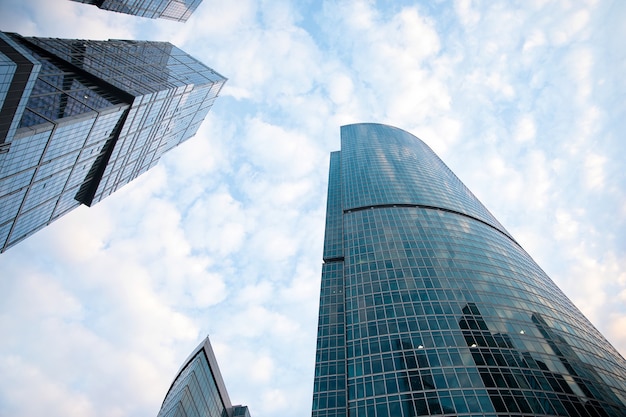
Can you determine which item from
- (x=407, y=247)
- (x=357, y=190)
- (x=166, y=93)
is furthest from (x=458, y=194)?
(x=166, y=93)

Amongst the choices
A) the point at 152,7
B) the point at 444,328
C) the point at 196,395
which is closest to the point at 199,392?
the point at 196,395

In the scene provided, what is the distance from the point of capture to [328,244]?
80312mm

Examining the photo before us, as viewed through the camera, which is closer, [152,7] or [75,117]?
[75,117]

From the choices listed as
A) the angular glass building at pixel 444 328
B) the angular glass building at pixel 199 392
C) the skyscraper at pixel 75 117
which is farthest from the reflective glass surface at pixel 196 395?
the skyscraper at pixel 75 117

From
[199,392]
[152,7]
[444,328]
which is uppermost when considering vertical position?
[152,7]

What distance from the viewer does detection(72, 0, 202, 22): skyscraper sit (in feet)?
279

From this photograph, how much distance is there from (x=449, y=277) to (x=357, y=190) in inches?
1504

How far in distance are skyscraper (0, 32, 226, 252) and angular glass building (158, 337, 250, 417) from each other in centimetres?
3717

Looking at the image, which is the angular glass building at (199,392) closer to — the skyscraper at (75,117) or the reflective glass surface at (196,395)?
the reflective glass surface at (196,395)

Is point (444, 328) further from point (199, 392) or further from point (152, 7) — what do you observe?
point (152, 7)

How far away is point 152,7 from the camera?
96.6 m

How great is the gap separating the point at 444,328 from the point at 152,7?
4116 inches

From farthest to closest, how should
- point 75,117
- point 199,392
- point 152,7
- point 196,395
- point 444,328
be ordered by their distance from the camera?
1. point 152,7
2. point 199,392
3. point 196,395
4. point 75,117
5. point 444,328

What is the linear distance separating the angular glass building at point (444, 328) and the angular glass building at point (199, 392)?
70.2 ft
